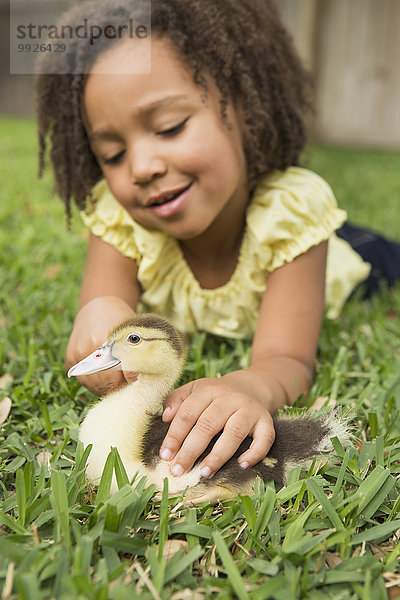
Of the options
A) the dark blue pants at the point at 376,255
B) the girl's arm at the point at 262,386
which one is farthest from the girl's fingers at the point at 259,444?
the dark blue pants at the point at 376,255

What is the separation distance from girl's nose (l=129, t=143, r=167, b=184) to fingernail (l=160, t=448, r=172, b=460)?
2.73 feet

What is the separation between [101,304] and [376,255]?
1.63 m

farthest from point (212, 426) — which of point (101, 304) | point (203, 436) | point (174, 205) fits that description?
point (174, 205)

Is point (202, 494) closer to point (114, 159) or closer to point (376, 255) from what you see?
point (114, 159)

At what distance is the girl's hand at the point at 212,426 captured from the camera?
42.2 inches

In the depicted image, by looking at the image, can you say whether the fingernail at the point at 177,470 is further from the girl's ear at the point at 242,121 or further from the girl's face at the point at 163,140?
the girl's ear at the point at 242,121

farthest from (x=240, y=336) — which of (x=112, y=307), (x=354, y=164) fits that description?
(x=354, y=164)

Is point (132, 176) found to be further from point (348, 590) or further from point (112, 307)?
point (348, 590)

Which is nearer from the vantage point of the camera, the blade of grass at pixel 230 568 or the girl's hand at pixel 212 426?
the blade of grass at pixel 230 568

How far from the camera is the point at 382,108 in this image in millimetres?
8664

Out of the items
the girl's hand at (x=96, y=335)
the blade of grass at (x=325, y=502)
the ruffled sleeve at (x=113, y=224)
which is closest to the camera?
the blade of grass at (x=325, y=502)

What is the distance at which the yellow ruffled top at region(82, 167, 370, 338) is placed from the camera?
1.82 meters

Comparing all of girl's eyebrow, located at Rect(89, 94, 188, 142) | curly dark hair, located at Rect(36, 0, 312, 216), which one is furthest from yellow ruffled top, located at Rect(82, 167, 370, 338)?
girl's eyebrow, located at Rect(89, 94, 188, 142)

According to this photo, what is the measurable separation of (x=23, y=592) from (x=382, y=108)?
9.02m
